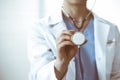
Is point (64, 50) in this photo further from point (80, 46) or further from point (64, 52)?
point (80, 46)

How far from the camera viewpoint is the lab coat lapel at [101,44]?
31.0 inches

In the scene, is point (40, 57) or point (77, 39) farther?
point (40, 57)

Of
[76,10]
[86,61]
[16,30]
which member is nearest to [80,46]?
[86,61]

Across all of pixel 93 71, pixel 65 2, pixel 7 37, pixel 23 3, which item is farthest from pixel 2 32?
pixel 93 71

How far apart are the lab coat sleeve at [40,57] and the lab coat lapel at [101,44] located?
0.17 meters

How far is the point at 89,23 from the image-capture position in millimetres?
868

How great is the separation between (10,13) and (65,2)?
1.45 ft

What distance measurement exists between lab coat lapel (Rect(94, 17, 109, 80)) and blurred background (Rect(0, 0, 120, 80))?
10.3 inches

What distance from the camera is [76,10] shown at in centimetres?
84

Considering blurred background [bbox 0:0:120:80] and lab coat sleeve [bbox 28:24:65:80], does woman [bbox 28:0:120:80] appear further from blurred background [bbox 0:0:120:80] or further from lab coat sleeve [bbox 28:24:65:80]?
blurred background [bbox 0:0:120:80]

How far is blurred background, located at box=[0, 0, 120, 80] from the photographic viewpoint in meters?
1.15

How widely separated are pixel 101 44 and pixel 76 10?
0.16m

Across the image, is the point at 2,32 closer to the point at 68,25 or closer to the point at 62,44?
the point at 68,25

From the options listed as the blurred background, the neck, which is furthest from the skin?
the blurred background
